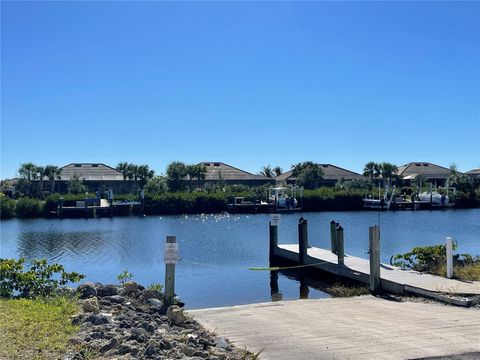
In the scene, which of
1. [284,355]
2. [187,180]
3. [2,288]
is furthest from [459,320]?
[187,180]

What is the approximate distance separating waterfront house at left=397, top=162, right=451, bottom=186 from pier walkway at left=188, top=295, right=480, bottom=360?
331 ft

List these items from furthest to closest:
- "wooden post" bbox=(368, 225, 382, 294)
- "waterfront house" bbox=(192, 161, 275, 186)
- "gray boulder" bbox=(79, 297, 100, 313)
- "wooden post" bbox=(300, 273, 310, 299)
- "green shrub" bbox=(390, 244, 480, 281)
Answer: "waterfront house" bbox=(192, 161, 275, 186), "wooden post" bbox=(300, 273, 310, 299), "green shrub" bbox=(390, 244, 480, 281), "wooden post" bbox=(368, 225, 382, 294), "gray boulder" bbox=(79, 297, 100, 313)

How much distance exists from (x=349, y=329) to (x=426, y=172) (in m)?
112

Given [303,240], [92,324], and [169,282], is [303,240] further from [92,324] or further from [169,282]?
[92,324]

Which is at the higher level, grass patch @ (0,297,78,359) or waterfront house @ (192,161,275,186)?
waterfront house @ (192,161,275,186)

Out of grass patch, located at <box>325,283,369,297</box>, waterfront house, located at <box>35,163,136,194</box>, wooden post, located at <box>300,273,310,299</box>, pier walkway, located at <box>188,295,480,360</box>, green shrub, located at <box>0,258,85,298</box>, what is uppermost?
waterfront house, located at <box>35,163,136,194</box>

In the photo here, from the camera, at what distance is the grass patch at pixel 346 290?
14562mm

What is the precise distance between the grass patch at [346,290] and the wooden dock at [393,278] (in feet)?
1.00

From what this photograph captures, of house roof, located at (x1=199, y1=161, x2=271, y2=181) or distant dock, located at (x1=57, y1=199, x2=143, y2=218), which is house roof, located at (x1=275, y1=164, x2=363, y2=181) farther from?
distant dock, located at (x1=57, y1=199, x2=143, y2=218)

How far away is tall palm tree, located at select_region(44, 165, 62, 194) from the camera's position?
94.6 metres

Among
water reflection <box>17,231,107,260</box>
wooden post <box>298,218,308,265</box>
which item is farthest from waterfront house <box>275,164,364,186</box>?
wooden post <box>298,218,308,265</box>

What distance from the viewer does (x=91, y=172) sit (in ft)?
340

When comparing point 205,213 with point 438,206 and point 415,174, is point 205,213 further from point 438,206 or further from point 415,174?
point 415,174

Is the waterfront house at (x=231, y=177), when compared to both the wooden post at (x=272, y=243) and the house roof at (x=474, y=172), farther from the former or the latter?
the wooden post at (x=272, y=243)
